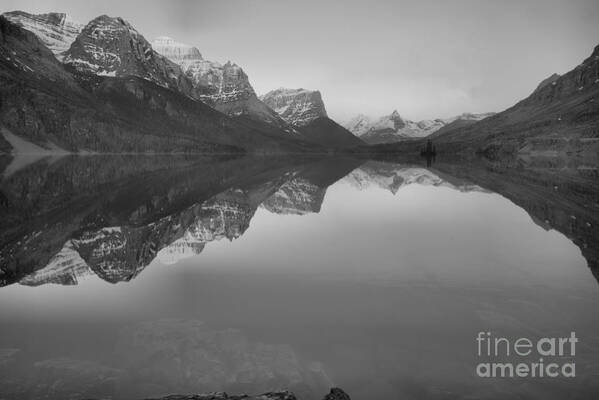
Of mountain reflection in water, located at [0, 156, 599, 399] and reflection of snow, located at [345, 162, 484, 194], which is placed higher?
reflection of snow, located at [345, 162, 484, 194]

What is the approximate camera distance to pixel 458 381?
1060 cm

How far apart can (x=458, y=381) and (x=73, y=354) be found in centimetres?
1015

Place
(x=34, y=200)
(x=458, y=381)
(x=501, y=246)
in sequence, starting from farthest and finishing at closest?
(x=34, y=200), (x=501, y=246), (x=458, y=381)

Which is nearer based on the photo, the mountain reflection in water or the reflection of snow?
the mountain reflection in water

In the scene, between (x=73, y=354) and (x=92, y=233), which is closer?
(x=73, y=354)

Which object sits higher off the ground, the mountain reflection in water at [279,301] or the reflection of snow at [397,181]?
the reflection of snow at [397,181]

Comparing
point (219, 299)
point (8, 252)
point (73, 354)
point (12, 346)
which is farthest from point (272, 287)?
point (8, 252)

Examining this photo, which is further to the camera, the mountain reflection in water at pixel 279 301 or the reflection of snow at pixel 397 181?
the reflection of snow at pixel 397 181

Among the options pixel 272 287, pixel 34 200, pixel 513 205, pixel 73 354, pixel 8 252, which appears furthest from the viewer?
pixel 513 205

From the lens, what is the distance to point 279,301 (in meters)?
16.1

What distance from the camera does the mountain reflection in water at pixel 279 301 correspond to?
1088 centimetres

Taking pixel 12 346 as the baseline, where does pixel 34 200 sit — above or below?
above

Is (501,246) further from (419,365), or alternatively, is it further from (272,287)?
(419,365)

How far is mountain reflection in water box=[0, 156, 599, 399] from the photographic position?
10883 mm
